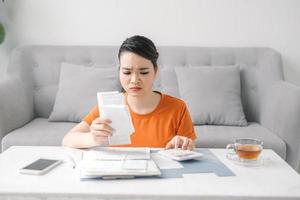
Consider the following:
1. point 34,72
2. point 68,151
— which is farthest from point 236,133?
point 34,72

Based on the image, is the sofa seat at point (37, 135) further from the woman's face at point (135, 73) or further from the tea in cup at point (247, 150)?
the tea in cup at point (247, 150)

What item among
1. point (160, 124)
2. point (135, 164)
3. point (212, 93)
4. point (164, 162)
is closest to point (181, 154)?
point (164, 162)

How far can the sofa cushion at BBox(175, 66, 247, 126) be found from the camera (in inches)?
105

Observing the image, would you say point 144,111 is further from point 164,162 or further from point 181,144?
point 164,162

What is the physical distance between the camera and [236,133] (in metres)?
2.45

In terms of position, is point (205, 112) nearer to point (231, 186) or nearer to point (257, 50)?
point (257, 50)

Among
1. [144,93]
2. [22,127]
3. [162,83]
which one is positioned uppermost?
[144,93]

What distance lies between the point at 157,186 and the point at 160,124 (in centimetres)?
55

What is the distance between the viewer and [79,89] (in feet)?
8.91

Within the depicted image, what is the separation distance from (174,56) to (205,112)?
1.69 ft

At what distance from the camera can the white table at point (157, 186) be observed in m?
1.05

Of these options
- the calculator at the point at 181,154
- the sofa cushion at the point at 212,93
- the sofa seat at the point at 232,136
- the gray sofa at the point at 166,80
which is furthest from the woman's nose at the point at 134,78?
the sofa cushion at the point at 212,93

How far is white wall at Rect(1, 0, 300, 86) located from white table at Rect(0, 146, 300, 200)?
1.98 metres

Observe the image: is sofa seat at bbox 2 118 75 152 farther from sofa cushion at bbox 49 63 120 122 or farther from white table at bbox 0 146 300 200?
white table at bbox 0 146 300 200
